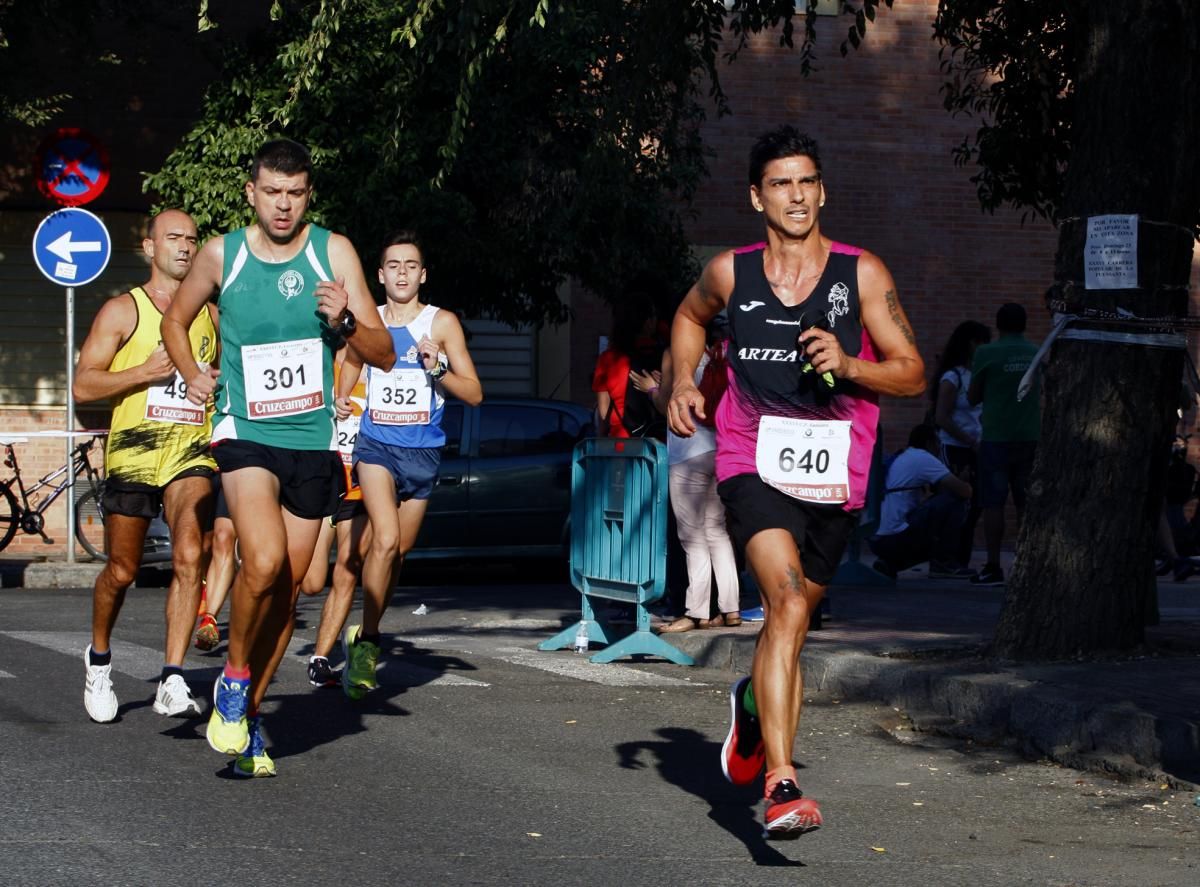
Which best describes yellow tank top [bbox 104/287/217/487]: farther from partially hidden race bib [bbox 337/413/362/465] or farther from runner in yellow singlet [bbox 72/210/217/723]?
partially hidden race bib [bbox 337/413/362/465]

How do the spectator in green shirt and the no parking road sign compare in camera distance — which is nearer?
the spectator in green shirt

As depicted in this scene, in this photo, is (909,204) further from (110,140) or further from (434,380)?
(434,380)

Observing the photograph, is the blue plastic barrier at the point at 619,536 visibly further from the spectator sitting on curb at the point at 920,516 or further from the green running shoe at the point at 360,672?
the spectator sitting on curb at the point at 920,516

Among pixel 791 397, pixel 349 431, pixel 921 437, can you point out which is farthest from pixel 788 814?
pixel 921 437

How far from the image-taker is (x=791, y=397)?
6.12 m

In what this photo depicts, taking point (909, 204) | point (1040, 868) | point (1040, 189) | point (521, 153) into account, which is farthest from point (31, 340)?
point (1040, 868)

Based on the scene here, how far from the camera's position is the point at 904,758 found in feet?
25.4

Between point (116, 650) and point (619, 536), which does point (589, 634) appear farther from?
point (116, 650)

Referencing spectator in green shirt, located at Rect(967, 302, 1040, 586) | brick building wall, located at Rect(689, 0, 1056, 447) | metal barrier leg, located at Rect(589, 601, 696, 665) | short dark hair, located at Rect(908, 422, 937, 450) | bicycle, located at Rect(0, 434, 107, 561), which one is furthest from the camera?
brick building wall, located at Rect(689, 0, 1056, 447)

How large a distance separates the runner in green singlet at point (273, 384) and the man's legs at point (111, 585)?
1.32m

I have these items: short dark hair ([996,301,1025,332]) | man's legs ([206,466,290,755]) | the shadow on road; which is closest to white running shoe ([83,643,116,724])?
man's legs ([206,466,290,755])

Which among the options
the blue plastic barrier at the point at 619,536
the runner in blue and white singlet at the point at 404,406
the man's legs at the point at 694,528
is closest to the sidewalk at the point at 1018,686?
the man's legs at the point at 694,528

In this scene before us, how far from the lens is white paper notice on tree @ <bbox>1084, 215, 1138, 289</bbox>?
8.95 metres

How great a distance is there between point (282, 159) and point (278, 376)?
76cm
